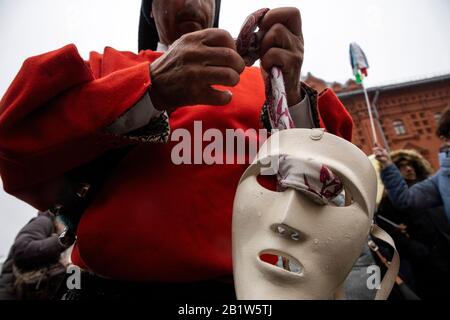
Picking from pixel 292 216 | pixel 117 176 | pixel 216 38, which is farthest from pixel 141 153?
pixel 292 216

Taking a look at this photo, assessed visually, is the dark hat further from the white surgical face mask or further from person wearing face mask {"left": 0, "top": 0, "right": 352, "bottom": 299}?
the white surgical face mask

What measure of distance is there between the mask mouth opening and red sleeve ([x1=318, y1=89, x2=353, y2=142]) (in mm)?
400

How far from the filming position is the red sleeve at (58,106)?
649mm

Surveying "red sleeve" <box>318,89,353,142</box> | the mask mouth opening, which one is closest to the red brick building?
"red sleeve" <box>318,89,353,142</box>

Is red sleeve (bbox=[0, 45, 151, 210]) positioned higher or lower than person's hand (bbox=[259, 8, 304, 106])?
lower

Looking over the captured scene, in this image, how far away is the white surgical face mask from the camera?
0.52 m

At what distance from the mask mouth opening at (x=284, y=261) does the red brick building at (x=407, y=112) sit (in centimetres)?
1550

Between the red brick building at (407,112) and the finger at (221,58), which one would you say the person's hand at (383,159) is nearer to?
the finger at (221,58)

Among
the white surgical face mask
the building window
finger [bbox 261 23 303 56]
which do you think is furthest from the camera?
the building window

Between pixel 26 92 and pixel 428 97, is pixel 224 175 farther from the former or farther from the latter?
pixel 428 97

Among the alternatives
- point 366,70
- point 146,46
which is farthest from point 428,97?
→ point 146,46

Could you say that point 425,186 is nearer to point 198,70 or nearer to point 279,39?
point 279,39

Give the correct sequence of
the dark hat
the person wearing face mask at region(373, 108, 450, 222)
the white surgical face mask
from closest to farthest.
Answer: the white surgical face mask
the dark hat
the person wearing face mask at region(373, 108, 450, 222)

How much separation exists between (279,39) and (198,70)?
0.24 meters
